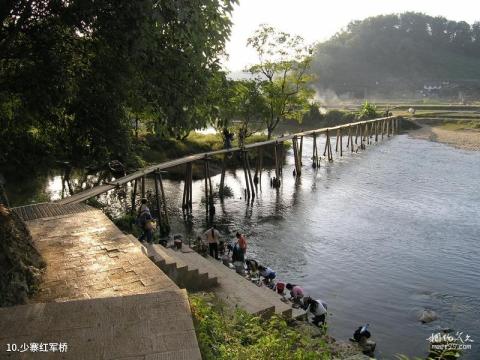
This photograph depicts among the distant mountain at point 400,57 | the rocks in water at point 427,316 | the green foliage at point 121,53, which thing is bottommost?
the rocks in water at point 427,316

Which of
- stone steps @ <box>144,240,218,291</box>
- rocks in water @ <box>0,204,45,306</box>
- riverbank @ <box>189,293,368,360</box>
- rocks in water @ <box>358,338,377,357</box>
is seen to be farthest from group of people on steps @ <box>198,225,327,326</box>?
rocks in water @ <box>0,204,45,306</box>

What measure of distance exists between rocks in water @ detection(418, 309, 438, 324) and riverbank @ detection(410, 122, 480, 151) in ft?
118

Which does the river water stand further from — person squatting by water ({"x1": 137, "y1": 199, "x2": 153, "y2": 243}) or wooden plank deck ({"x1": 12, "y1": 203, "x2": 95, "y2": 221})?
wooden plank deck ({"x1": 12, "y1": 203, "x2": 95, "y2": 221})

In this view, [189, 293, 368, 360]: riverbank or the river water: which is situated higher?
[189, 293, 368, 360]: riverbank

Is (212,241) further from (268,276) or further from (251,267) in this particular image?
(268,276)

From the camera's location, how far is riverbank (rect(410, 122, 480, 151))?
45503mm

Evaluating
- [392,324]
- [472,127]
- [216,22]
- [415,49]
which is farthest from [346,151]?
[415,49]

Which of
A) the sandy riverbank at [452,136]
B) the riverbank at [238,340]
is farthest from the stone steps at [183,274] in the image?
the sandy riverbank at [452,136]

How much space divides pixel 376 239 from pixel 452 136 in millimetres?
37526

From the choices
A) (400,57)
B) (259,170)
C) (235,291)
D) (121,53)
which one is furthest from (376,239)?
(400,57)

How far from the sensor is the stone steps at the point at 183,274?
1052 centimetres

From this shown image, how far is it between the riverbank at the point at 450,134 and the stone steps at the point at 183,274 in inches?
1577

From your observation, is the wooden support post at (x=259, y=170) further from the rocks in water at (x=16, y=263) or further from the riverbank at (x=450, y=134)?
the riverbank at (x=450, y=134)

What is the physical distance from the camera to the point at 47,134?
13117mm
